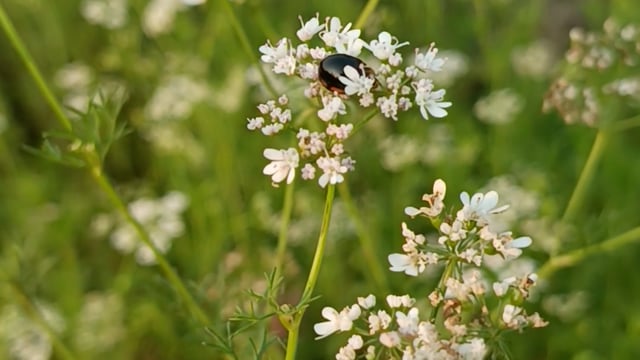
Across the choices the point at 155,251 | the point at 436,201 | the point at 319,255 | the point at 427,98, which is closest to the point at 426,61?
the point at 427,98

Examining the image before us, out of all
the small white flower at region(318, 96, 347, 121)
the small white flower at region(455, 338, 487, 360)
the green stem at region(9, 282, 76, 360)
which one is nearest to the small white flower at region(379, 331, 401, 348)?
the small white flower at region(455, 338, 487, 360)

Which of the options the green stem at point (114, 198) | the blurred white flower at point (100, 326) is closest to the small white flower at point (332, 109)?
the green stem at point (114, 198)

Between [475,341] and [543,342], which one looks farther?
[543,342]

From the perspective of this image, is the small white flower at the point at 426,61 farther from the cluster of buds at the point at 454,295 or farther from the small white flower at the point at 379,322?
the small white flower at the point at 379,322

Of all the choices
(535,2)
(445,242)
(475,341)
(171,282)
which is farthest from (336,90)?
(535,2)

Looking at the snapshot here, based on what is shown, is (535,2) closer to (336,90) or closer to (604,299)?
(604,299)

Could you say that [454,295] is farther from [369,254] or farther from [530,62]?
[530,62]

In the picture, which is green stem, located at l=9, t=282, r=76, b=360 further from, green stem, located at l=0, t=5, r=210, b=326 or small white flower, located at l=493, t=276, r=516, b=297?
small white flower, located at l=493, t=276, r=516, b=297
